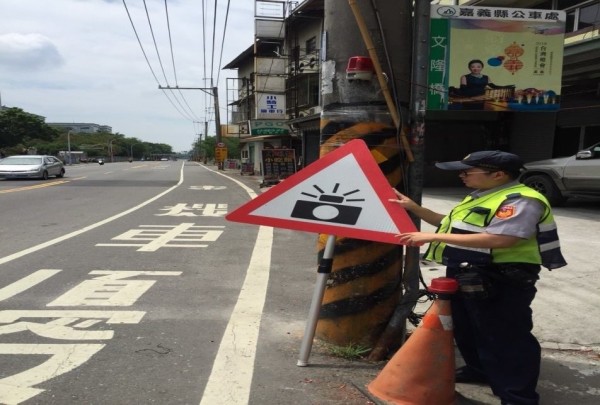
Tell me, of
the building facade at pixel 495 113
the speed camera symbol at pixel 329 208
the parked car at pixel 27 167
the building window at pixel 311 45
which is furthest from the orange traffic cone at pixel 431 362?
the building window at pixel 311 45

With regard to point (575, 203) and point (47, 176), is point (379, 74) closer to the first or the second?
point (575, 203)

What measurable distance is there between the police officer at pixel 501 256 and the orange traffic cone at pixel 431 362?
143 mm

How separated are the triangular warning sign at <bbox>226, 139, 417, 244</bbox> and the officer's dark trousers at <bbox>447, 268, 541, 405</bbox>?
25.1 inches

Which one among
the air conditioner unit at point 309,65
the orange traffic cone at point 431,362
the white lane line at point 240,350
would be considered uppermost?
the air conditioner unit at point 309,65

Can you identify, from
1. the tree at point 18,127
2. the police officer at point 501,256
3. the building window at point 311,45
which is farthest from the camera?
the tree at point 18,127

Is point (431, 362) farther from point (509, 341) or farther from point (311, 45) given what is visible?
point (311, 45)

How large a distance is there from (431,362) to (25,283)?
456 cm

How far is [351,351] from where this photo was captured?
11.6 feet

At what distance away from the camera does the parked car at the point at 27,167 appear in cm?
2234

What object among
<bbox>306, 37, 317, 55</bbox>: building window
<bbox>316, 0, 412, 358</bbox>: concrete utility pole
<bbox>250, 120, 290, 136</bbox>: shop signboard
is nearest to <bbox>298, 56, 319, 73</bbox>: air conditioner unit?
<bbox>306, 37, 317, 55</bbox>: building window

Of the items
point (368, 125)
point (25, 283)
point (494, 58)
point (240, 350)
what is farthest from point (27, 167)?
point (368, 125)

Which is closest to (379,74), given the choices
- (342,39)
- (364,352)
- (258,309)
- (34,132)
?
(342,39)

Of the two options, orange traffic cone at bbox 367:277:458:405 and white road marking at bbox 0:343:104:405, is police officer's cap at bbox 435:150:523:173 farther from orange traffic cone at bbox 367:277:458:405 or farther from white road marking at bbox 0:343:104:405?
white road marking at bbox 0:343:104:405

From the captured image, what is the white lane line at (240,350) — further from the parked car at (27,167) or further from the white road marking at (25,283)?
the parked car at (27,167)
